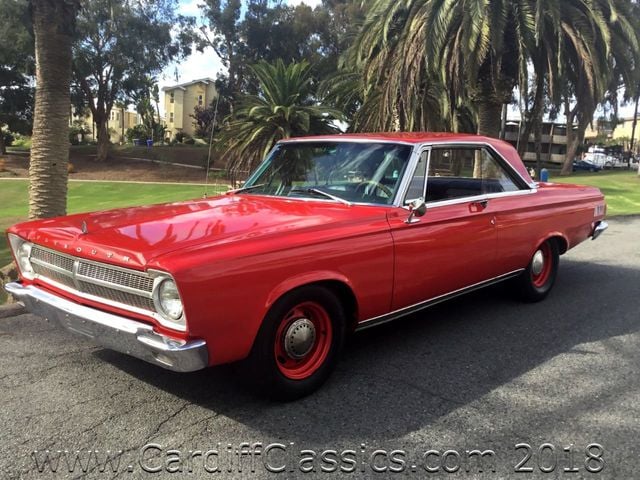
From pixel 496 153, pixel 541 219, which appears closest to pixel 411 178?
pixel 496 153

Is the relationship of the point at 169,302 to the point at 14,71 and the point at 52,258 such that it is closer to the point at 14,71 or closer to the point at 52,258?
the point at 52,258

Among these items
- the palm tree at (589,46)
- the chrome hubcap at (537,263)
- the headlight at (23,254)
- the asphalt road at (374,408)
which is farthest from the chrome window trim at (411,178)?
the palm tree at (589,46)

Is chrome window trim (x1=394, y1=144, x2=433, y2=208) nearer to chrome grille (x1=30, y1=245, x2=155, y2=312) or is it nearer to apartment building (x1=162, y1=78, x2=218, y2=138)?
chrome grille (x1=30, y1=245, x2=155, y2=312)

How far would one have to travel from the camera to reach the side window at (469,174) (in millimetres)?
4895

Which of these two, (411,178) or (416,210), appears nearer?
(416,210)

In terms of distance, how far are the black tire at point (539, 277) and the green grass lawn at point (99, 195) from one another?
13.3 metres

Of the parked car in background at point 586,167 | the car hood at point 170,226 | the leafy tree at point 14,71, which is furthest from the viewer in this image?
the parked car in background at point 586,167

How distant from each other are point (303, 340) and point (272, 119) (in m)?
16.4

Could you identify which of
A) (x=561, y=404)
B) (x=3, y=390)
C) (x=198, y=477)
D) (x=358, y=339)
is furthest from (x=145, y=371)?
(x=561, y=404)

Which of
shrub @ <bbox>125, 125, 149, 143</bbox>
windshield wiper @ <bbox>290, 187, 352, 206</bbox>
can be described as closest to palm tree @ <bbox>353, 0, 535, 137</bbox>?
windshield wiper @ <bbox>290, 187, 352, 206</bbox>

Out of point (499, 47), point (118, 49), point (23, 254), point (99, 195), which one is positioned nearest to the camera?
point (23, 254)

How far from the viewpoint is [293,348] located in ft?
11.3

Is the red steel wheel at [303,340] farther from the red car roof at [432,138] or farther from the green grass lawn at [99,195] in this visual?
the green grass lawn at [99,195]

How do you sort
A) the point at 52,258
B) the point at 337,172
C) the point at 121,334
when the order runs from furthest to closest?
1. the point at 337,172
2. the point at 52,258
3. the point at 121,334
